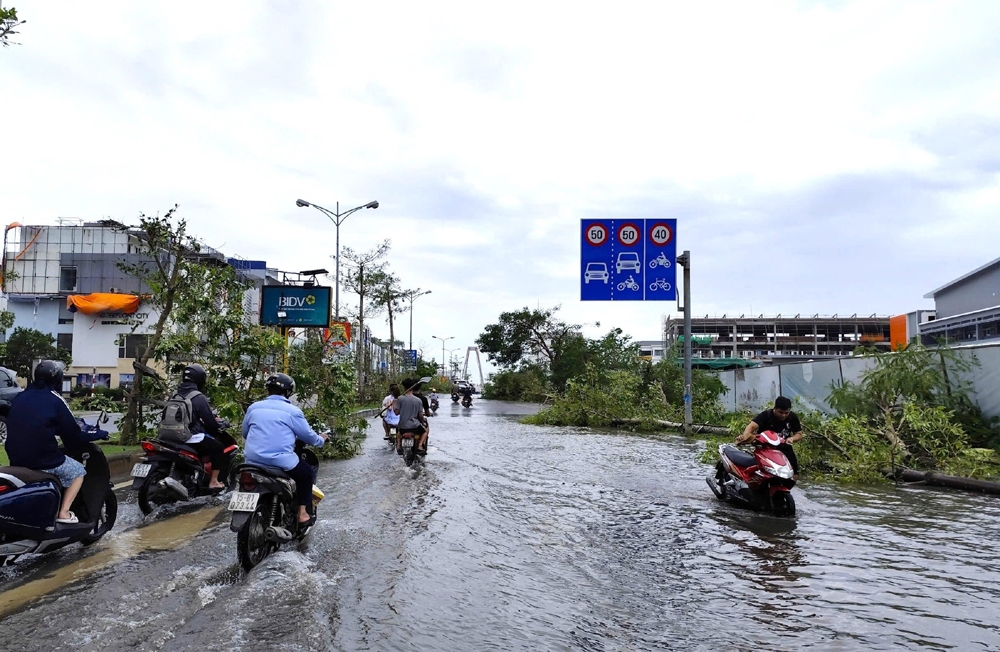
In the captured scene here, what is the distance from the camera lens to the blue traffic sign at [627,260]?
21.2m

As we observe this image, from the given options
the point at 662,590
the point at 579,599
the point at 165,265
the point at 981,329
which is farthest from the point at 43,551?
the point at 981,329

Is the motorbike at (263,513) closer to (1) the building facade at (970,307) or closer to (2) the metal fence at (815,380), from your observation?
(2) the metal fence at (815,380)

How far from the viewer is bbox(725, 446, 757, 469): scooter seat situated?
916cm

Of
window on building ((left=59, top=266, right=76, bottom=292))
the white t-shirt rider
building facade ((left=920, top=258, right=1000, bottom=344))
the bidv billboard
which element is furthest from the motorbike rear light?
window on building ((left=59, top=266, right=76, bottom=292))

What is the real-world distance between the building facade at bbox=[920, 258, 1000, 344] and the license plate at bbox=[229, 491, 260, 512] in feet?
79.1

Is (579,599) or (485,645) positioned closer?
(485,645)

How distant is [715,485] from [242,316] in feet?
29.4

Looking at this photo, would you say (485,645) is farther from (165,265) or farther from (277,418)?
(165,265)

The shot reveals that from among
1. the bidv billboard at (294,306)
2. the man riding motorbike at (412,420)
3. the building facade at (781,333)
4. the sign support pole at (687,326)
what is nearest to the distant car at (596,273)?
the sign support pole at (687,326)

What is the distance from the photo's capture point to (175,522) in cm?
798

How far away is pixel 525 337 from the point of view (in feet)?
224

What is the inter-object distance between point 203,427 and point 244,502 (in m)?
3.24

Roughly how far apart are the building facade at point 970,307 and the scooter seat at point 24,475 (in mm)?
25140

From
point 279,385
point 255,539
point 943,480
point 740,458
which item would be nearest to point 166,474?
point 279,385
